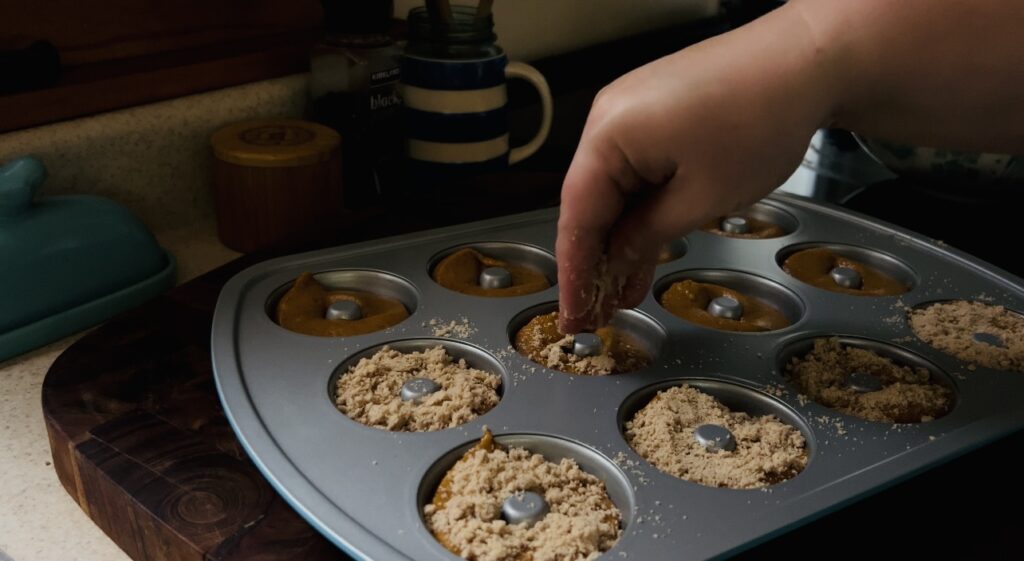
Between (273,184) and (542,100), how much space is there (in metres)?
0.40

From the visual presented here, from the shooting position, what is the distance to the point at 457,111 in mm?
1211

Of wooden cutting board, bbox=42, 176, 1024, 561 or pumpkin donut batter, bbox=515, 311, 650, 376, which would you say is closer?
wooden cutting board, bbox=42, 176, 1024, 561

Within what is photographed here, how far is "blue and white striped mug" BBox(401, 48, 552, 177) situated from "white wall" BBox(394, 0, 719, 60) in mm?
228

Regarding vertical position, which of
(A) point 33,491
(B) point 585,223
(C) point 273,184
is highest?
(B) point 585,223

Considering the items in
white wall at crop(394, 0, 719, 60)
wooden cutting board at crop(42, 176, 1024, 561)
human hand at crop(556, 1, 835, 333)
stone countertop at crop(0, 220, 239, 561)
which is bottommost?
stone countertop at crop(0, 220, 239, 561)

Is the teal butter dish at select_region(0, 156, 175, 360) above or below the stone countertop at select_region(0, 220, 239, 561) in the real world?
above

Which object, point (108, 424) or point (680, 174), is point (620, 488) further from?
point (108, 424)

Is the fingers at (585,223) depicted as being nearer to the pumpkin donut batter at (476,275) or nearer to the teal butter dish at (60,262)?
the pumpkin donut batter at (476,275)

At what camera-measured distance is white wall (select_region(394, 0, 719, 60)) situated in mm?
1535

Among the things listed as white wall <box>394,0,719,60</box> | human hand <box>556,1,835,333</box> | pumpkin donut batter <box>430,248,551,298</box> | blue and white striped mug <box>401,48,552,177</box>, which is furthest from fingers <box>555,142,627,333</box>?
white wall <box>394,0,719,60</box>

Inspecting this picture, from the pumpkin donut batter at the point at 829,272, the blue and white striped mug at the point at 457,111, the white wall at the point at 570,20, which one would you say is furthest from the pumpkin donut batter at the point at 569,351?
the white wall at the point at 570,20

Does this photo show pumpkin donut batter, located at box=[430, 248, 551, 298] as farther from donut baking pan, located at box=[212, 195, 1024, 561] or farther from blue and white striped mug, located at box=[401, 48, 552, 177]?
blue and white striped mug, located at box=[401, 48, 552, 177]

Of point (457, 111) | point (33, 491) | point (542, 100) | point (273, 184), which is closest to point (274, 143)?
point (273, 184)

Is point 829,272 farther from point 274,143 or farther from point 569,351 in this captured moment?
point 274,143
